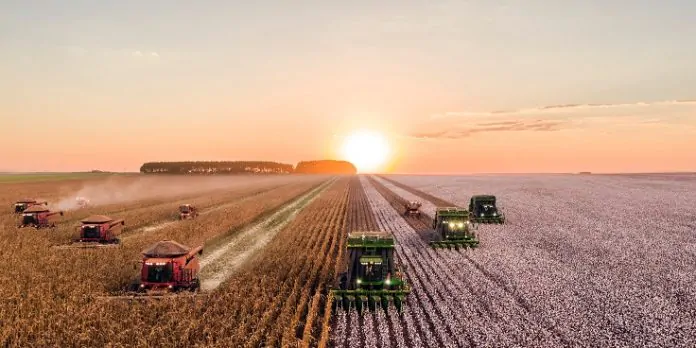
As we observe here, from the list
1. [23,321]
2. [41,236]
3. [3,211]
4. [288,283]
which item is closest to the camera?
[23,321]

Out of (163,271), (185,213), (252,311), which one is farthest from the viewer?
(185,213)

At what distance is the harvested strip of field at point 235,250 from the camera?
22495 mm

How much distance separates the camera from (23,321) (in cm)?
1533

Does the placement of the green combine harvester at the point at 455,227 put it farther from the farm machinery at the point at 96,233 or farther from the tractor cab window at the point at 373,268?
the farm machinery at the point at 96,233

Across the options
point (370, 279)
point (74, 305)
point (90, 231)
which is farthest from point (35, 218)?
point (370, 279)

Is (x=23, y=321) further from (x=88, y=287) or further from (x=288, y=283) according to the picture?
(x=288, y=283)

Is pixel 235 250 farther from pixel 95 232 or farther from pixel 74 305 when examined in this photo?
pixel 74 305

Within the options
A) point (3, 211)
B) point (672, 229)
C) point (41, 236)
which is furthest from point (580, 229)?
point (3, 211)

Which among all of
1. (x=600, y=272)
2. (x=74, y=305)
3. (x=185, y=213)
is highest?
(x=185, y=213)

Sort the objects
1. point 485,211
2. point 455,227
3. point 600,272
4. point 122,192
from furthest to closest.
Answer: point 122,192, point 485,211, point 455,227, point 600,272

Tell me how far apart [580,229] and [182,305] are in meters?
34.4

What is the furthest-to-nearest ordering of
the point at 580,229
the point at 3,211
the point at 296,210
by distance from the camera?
1. the point at 296,210
2. the point at 3,211
3. the point at 580,229

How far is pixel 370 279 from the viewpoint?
18188 mm

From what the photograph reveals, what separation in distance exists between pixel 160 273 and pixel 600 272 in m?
21.4
